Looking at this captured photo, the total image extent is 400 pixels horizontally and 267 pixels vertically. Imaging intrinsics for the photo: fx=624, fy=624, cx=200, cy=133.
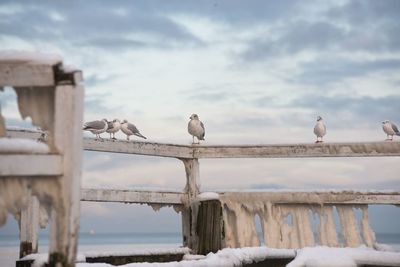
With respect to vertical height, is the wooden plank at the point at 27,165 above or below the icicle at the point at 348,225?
above

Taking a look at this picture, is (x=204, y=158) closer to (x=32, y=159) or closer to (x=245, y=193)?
A: (x=245, y=193)

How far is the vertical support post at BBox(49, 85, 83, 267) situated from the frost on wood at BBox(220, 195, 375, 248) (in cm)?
425

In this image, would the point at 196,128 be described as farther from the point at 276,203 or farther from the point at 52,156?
the point at 52,156

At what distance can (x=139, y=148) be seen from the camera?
310 inches

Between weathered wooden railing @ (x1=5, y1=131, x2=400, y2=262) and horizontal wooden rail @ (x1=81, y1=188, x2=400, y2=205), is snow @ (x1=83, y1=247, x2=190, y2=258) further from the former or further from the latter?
horizontal wooden rail @ (x1=81, y1=188, x2=400, y2=205)

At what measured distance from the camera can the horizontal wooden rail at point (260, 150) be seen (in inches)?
311

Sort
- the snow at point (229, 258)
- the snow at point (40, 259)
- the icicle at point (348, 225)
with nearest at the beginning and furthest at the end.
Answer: the snow at point (229, 258) → the snow at point (40, 259) → the icicle at point (348, 225)

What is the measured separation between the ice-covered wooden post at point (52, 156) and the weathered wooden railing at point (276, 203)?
12.0ft

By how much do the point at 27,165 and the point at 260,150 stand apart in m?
5.49

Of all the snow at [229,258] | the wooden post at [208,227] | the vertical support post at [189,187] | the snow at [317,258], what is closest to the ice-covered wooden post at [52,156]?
the snow at [229,258]

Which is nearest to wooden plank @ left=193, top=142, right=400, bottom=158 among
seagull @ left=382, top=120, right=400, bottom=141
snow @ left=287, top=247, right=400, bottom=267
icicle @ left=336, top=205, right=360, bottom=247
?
icicle @ left=336, top=205, right=360, bottom=247

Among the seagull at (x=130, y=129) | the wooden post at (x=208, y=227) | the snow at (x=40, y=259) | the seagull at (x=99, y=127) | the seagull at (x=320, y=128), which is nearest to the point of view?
the snow at (x=40, y=259)

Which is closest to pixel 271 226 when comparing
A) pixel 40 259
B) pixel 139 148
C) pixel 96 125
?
pixel 139 148

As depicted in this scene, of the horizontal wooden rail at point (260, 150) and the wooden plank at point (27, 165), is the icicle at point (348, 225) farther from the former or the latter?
the wooden plank at point (27, 165)
